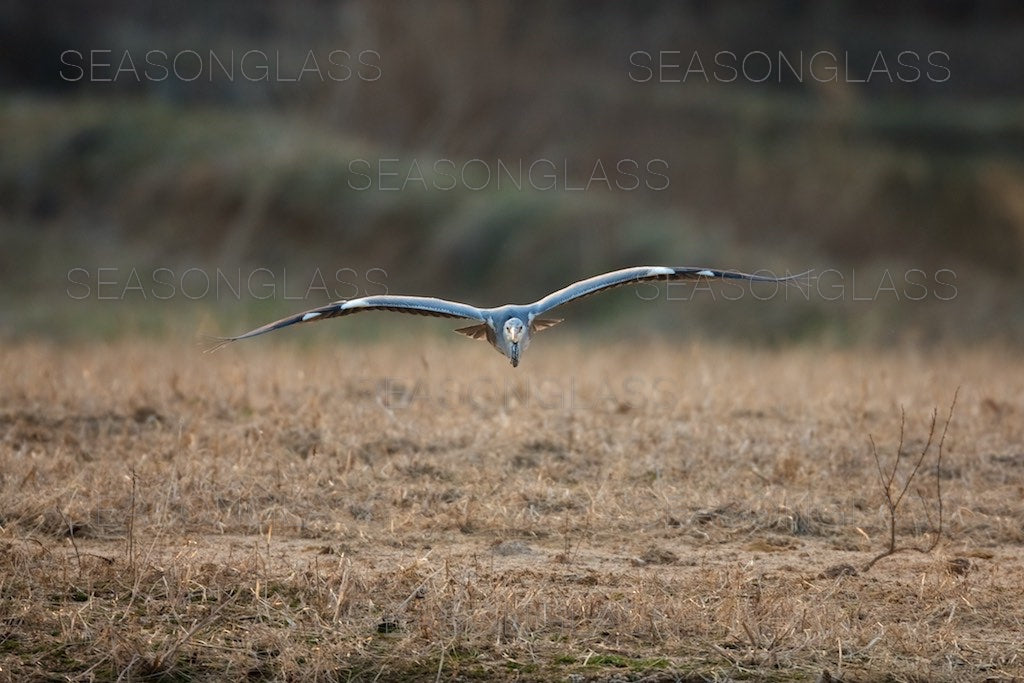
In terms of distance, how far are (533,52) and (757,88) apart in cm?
509

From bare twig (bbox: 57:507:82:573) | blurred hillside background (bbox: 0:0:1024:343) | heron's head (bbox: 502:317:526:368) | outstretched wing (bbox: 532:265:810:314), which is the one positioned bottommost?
bare twig (bbox: 57:507:82:573)

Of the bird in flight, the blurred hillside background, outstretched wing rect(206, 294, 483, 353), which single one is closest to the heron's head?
the bird in flight

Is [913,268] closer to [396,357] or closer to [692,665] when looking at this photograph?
[396,357]

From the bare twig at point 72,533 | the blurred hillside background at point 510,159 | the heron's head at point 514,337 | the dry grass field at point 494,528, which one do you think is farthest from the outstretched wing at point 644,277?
the blurred hillside background at point 510,159

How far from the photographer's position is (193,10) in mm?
25891

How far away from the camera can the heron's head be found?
7.58 metres

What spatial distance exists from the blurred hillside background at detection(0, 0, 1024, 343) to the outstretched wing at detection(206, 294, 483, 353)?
8.64 metres

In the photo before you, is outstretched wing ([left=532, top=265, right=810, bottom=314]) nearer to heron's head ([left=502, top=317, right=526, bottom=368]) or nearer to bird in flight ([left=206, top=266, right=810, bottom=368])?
bird in flight ([left=206, top=266, right=810, bottom=368])

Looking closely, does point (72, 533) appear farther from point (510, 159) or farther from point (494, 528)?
point (510, 159)

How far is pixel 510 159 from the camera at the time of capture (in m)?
21.7

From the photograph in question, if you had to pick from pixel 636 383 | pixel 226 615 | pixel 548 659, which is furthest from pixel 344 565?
pixel 636 383

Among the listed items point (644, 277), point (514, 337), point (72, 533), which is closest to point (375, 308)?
point (514, 337)

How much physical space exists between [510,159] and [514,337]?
14.5 meters

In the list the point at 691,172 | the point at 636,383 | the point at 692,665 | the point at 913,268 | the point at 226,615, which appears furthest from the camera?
the point at 691,172
